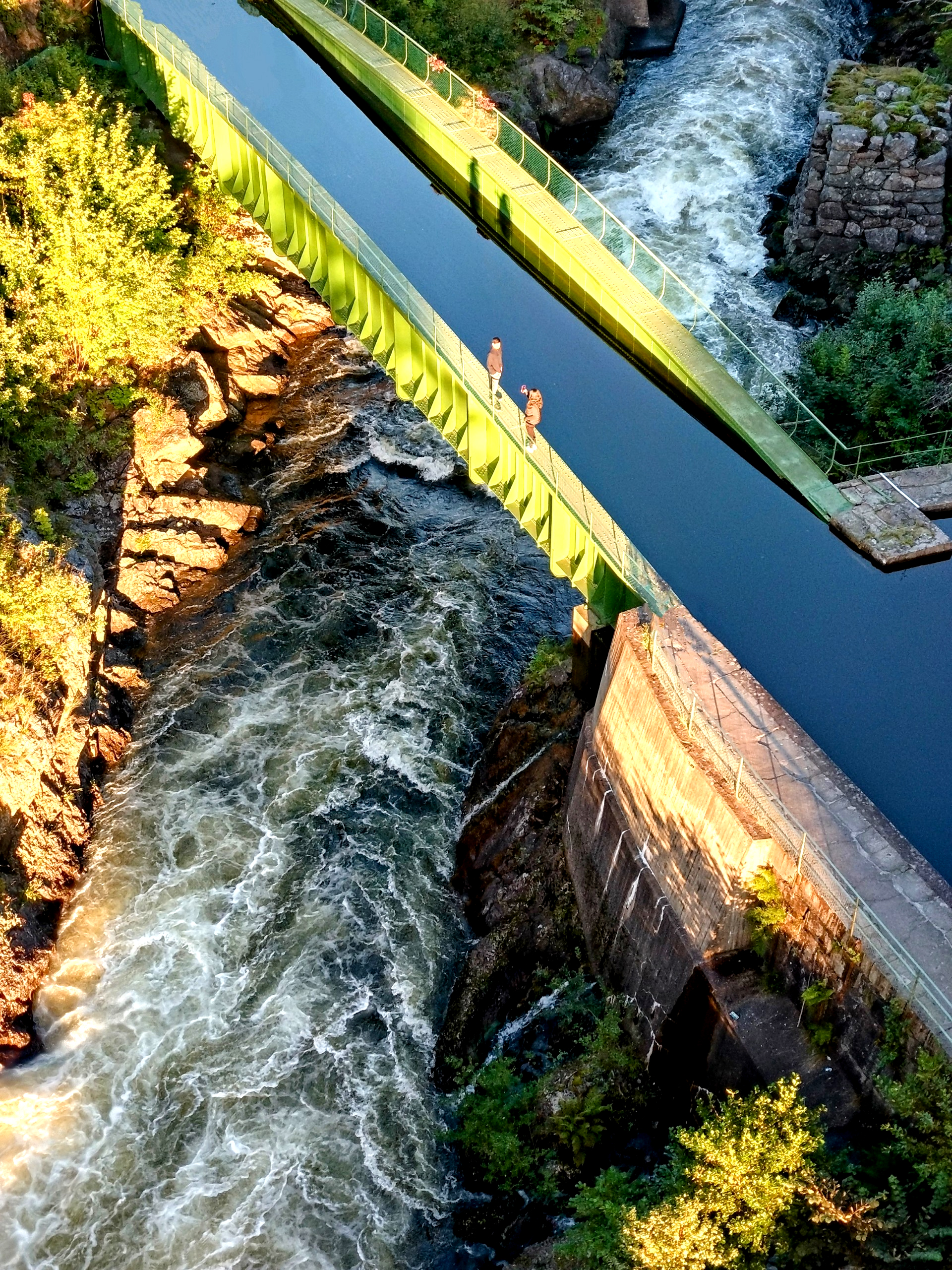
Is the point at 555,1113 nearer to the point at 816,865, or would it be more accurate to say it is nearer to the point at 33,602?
the point at 816,865

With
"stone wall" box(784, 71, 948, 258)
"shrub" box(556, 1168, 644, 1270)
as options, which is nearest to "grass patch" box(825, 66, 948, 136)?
"stone wall" box(784, 71, 948, 258)

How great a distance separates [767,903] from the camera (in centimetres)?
1764

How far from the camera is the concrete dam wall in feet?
53.2

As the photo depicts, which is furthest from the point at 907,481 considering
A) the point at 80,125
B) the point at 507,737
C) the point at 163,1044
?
the point at 80,125

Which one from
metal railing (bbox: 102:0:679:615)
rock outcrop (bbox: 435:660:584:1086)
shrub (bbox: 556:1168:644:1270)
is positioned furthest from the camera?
rock outcrop (bbox: 435:660:584:1086)

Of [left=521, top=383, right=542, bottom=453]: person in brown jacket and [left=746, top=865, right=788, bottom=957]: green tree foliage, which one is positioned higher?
[left=521, top=383, right=542, bottom=453]: person in brown jacket

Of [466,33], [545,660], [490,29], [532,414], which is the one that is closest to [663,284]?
[532,414]

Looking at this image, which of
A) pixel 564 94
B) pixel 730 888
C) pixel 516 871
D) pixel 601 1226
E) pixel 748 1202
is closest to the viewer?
pixel 748 1202

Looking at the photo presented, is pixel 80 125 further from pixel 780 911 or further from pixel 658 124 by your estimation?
pixel 780 911

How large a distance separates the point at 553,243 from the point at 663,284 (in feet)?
10.9

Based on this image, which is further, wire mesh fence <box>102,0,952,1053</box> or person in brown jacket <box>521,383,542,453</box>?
person in brown jacket <box>521,383,542,453</box>

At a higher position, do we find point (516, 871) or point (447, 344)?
point (447, 344)

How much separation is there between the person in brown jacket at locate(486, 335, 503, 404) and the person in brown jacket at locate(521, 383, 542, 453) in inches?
28.1

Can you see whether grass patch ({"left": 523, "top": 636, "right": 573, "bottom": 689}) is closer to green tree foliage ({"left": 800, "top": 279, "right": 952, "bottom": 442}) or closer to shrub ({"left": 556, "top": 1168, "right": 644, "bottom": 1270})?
green tree foliage ({"left": 800, "top": 279, "right": 952, "bottom": 442})
